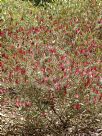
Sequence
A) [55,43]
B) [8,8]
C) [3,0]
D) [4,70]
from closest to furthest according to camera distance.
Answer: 1. [4,70]
2. [55,43]
3. [8,8]
4. [3,0]

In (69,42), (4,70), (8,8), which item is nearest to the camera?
(4,70)

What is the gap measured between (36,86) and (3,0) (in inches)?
221

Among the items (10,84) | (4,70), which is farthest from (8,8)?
(10,84)

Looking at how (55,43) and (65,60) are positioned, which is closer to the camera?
(65,60)

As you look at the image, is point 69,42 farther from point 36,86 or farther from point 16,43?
point 36,86

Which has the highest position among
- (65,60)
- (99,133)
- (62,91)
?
(65,60)

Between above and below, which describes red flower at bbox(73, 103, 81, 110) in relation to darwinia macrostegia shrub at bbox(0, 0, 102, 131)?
below

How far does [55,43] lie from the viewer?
6.73 m

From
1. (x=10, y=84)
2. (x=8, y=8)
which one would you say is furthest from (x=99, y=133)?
(x=8, y=8)

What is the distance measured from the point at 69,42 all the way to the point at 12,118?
1.94 m

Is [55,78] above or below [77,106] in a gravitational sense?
above

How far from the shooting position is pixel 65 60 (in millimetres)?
5711

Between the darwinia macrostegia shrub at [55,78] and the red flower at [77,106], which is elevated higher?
the darwinia macrostegia shrub at [55,78]

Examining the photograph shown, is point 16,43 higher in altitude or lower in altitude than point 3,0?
lower
